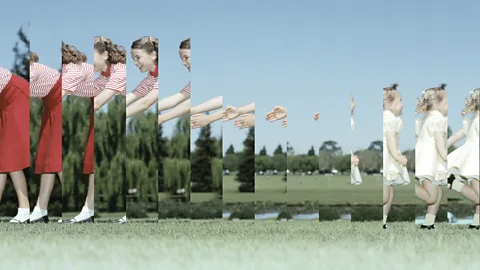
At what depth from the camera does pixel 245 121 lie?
401 inches

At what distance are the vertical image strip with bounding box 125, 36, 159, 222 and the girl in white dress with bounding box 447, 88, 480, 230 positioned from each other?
12.3 feet

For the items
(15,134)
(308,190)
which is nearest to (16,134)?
(15,134)

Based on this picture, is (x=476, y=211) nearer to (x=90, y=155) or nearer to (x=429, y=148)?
(x=429, y=148)

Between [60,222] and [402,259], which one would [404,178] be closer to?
[402,259]

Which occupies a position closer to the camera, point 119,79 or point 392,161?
point 392,161

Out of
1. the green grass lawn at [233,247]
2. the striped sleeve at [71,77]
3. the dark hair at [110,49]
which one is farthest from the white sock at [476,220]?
the striped sleeve at [71,77]

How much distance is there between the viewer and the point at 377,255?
Answer: 233 inches

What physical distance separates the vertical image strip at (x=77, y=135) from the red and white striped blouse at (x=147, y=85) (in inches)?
24.5

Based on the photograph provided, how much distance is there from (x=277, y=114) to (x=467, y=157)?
3.02 meters

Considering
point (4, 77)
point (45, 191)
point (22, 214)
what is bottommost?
point (22, 214)

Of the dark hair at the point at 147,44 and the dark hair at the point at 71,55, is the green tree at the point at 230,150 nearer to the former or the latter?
the dark hair at the point at 147,44

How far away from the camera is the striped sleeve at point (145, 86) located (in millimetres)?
8852

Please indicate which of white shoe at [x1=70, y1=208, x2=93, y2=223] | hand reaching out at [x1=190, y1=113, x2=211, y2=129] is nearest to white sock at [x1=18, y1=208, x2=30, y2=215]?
white shoe at [x1=70, y1=208, x2=93, y2=223]

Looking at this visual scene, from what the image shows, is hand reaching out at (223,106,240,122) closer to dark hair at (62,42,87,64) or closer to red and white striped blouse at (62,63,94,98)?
red and white striped blouse at (62,63,94,98)
